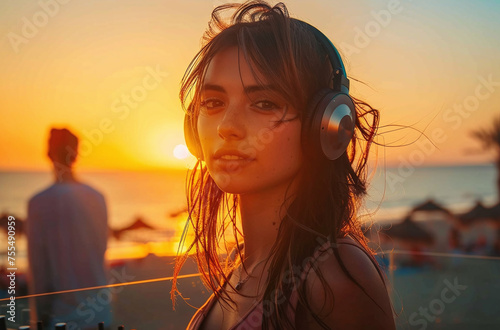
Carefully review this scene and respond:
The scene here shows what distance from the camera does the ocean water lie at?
2191cm

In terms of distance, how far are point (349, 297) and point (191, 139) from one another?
56 centimetres

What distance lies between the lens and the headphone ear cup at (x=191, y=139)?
3.95 ft

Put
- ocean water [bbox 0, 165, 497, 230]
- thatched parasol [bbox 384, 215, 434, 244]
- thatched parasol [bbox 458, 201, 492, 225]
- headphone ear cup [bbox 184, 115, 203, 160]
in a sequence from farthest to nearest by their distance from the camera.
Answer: ocean water [bbox 0, 165, 497, 230] < thatched parasol [bbox 458, 201, 492, 225] < thatched parasol [bbox 384, 215, 434, 244] < headphone ear cup [bbox 184, 115, 203, 160]

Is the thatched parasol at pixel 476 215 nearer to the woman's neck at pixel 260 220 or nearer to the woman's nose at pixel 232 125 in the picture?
the woman's neck at pixel 260 220

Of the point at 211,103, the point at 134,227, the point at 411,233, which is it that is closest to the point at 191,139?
the point at 211,103

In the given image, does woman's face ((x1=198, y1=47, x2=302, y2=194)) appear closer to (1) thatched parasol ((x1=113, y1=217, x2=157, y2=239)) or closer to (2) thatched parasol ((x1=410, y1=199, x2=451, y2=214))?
(1) thatched parasol ((x1=113, y1=217, x2=157, y2=239))

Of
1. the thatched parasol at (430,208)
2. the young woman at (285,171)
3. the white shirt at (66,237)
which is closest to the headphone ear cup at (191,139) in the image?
the young woman at (285,171)

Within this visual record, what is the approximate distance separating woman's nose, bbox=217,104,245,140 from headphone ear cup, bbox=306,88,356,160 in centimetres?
13

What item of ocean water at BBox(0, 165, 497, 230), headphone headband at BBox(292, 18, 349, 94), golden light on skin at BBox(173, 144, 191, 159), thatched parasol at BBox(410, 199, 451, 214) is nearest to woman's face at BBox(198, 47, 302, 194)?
headphone headband at BBox(292, 18, 349, 94)

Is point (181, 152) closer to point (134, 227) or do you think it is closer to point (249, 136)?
point (249, 136)

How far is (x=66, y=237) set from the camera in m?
2.67

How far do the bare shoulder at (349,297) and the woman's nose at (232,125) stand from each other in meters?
0.28

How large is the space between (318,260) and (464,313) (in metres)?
0.83

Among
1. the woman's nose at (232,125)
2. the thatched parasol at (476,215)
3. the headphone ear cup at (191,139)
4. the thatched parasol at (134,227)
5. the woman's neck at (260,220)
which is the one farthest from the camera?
the thatched parasol at (476,215)
